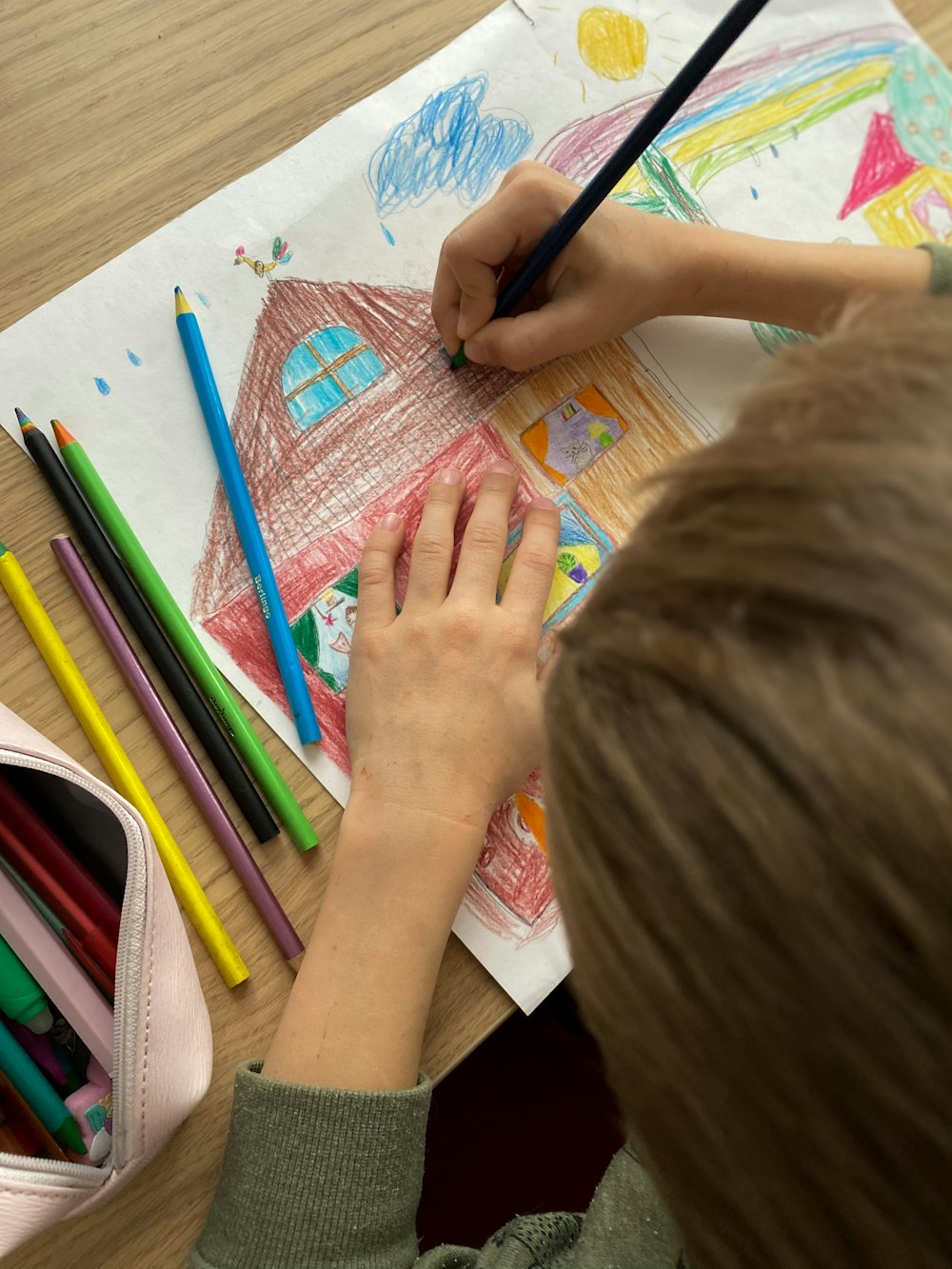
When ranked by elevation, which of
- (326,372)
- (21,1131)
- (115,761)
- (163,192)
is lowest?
(21,1131)

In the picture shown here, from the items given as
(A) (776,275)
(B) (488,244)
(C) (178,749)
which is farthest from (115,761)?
(A) (776,275)

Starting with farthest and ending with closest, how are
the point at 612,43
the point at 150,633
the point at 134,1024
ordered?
1. the point at 612,43
2. the point at 150,633
3. the point at 134,1024

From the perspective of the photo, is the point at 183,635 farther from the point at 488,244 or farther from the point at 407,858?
the point at 488,244

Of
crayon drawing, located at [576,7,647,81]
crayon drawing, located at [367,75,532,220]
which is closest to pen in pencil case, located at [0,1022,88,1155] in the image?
crayon drawing, located at [367,75,532,220]

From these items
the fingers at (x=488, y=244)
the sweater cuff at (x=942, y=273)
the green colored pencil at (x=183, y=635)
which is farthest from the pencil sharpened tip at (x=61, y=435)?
the sweater cuff at (x=942, y=273)

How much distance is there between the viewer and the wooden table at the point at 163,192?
441mm

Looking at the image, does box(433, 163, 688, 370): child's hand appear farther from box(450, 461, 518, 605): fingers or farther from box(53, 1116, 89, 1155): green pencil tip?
box(53, 1116, 89, 1155): green pencil tip

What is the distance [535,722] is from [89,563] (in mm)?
260

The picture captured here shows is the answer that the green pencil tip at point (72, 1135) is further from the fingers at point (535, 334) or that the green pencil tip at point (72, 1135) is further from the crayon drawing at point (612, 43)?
the crayon drawing at point (612, 43)

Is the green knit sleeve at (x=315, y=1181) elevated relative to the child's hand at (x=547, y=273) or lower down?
lower down

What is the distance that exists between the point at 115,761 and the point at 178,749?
32 mm

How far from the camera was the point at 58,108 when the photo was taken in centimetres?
55

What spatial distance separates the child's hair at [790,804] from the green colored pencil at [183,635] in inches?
8.8

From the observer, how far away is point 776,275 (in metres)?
0.57
